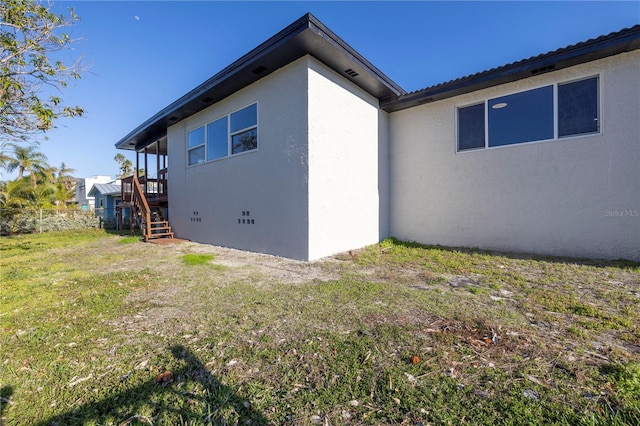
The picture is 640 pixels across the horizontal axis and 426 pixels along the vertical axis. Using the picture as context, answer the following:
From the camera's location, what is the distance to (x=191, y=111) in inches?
342

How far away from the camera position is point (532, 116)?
5.96 m

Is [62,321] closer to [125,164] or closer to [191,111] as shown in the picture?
[191,111]

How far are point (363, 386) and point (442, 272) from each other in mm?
3500

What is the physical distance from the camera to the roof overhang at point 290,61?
489cm

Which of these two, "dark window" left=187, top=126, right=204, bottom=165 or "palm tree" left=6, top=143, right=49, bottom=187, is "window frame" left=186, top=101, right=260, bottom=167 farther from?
"palm tree" left=6, top=143, right=49, bottom=187


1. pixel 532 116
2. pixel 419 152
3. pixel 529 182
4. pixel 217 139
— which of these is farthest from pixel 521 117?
pixel 217 139

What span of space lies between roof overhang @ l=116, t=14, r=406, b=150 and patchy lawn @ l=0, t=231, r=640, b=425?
14.6 ft

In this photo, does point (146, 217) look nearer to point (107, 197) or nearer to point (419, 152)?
point (419, 152)

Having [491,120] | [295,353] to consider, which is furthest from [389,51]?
[295,353]

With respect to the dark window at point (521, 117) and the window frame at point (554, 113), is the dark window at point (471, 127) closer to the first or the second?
the window frame at point (554, 113)

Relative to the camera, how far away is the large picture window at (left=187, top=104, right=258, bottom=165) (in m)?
6.90

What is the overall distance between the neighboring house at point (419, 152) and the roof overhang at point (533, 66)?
0.03m

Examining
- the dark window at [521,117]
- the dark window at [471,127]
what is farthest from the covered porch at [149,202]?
the dark window at [521,117]

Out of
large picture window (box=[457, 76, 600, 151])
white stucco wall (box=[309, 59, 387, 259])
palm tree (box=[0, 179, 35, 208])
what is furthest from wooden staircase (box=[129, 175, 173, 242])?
large picture window (box=[457, 76, 600, 151])
